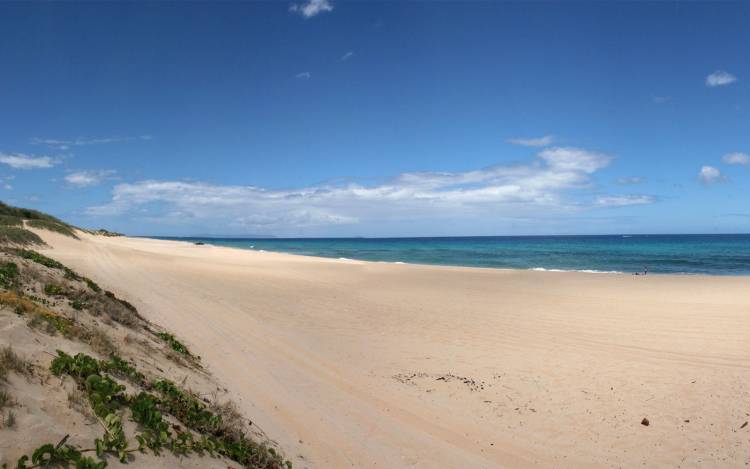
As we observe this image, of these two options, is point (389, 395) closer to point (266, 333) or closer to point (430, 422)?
point (430, 422)

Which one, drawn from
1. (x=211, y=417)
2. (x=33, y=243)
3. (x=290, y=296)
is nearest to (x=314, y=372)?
(x=211, y=417)

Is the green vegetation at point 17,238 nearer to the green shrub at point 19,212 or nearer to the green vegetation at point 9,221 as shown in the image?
the green vegetation at point 9,221

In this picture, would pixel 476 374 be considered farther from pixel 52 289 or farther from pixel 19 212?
pixel 19 212

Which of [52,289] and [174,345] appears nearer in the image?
[52,289]

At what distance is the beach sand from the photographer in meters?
6.60

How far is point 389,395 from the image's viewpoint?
8.36m

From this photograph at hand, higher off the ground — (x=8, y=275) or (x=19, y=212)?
(x=19, y=212)

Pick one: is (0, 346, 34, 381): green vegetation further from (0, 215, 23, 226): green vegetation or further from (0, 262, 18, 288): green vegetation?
(0, 215, 23, 226): green vegetation

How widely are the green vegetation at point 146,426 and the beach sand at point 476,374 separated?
995mm

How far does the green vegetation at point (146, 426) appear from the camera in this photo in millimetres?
3641

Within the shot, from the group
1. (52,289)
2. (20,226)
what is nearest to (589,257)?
(52,289)

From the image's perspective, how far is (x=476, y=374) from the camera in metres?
9.73

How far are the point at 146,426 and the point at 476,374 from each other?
712 centimetres

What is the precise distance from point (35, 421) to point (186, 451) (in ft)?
4.11
